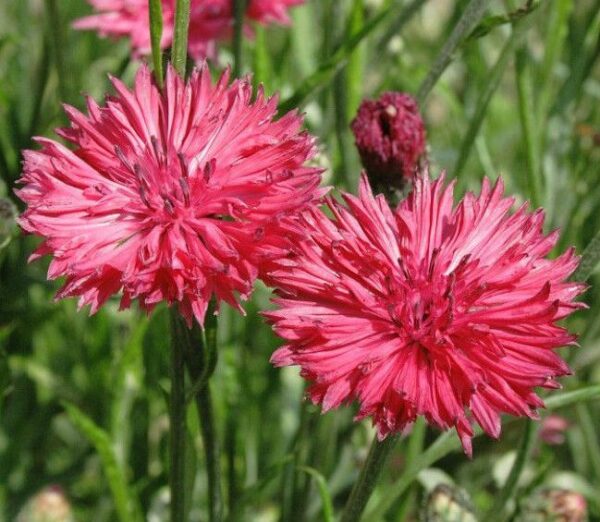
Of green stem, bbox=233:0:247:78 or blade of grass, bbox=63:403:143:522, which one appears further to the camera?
green stem, bbox=233:0:247:78

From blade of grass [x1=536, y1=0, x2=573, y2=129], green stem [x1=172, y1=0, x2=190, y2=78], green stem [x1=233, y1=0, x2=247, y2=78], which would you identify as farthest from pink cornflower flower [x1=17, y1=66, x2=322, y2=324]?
blade of grass [x1=536, y1=0, x2=573, y2=129]

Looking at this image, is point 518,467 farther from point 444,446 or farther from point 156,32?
point 156,32

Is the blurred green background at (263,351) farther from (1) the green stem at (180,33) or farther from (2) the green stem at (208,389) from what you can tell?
(1) the green stem at (180,33)

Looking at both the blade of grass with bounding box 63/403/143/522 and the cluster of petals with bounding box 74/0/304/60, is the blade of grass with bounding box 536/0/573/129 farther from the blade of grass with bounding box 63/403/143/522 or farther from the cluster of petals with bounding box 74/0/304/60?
the blade of grass with bounding box 63/403/143/522

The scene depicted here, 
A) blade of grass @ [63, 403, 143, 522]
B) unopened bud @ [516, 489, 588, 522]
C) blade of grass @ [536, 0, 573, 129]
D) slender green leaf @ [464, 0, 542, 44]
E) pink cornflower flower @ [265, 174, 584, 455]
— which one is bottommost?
unopened bud @ [516, 489, 588, 522]

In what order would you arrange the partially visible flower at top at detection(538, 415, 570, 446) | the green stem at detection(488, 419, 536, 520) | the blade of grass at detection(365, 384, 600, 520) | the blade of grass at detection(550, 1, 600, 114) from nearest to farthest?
the blade of grass at detection(365, 384, 600, 520)
the green stem at detection(488, 419, 536, 520)
the blade of grass at detection(550, 1, 600, 114)
the partially visible flower at top at detection(538, 415, 570, 446)

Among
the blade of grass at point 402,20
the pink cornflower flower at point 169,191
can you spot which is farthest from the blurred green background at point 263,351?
the pink cornflower flower at point 169,191

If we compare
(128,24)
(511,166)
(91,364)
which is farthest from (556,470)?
(128,24)

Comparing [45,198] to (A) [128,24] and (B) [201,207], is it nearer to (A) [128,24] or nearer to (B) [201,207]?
(B) [201,207]
